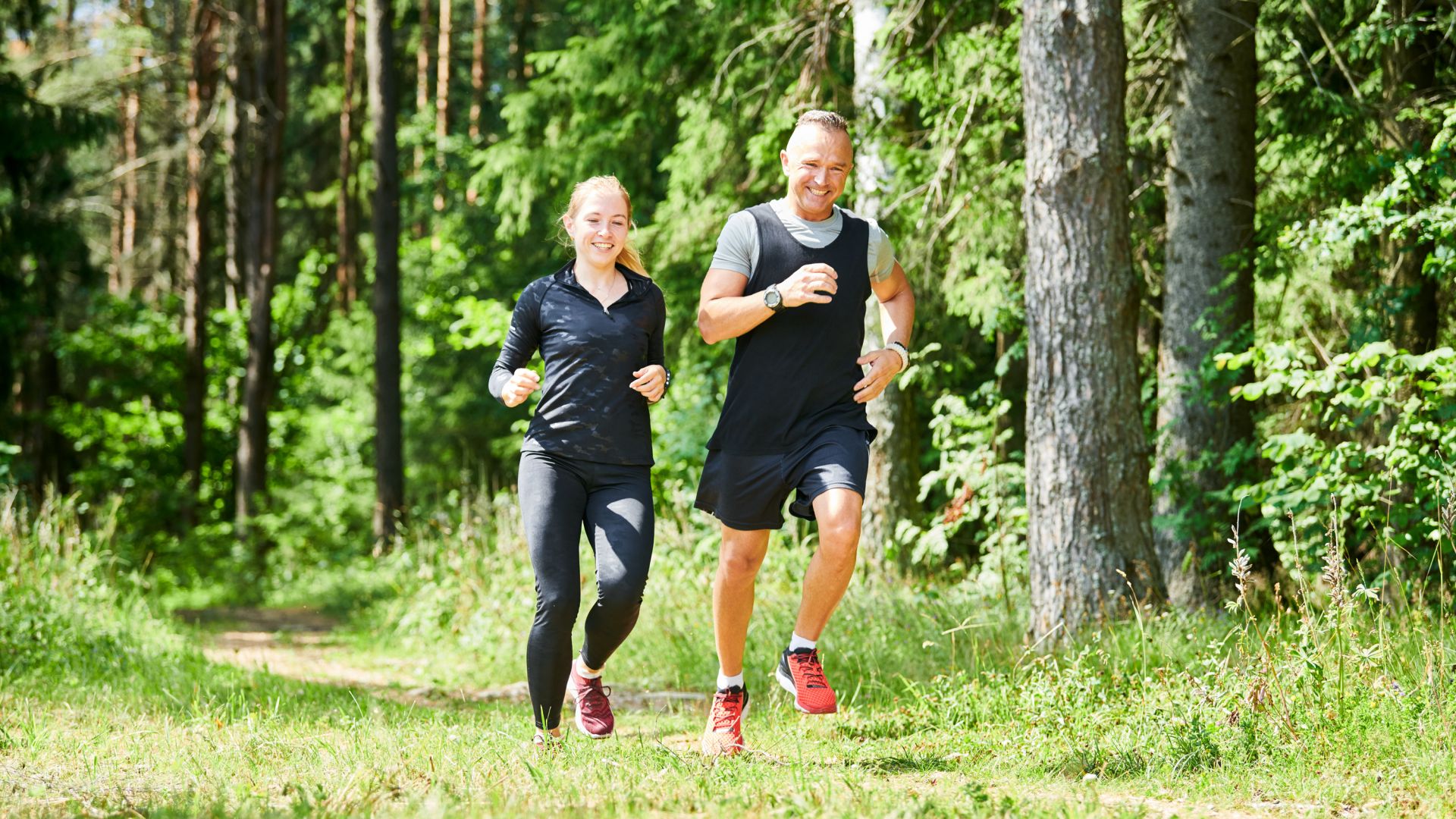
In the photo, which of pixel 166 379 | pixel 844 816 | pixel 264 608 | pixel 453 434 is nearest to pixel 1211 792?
pixel 844 816

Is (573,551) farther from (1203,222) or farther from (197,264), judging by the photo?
(197,264)

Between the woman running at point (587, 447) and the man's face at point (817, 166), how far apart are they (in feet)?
2.46

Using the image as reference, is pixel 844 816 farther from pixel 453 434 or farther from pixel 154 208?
pixel 154 208

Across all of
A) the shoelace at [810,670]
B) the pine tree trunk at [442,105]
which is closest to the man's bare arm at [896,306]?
the shoelace at [810,670]

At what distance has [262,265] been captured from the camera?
19766 millimetres

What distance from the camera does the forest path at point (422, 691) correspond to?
12.6 ft

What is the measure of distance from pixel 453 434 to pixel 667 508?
10.1 meters

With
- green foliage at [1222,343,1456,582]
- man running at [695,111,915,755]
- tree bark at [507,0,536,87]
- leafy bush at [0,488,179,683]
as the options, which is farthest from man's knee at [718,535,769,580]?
tree bark at [507,0,536,87]

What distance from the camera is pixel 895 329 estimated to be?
4.89m

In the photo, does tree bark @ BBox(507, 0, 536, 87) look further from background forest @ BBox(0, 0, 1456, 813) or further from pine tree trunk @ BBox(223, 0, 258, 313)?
pine tree trunk @ BBox(223, 0, 258, 313)

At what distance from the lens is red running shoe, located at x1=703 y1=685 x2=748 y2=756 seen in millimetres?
4574

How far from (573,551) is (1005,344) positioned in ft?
26.7

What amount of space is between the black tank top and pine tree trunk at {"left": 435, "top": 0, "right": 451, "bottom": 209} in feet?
53.5

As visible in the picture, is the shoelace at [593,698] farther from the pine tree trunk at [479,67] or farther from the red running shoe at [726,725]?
the pine tree trunk at [479,67]
